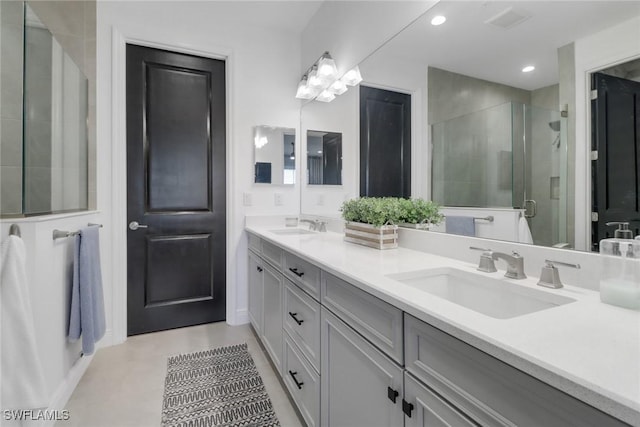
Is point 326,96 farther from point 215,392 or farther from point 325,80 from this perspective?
point 215,392

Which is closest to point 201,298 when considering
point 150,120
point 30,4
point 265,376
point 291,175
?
point 265,376

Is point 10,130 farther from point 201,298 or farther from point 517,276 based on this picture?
point 517,276

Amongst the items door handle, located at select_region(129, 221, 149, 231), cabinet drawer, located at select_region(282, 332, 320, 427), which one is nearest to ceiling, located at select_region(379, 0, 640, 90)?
cabinet drawer, located at select_region(282, 332, 320, 427)

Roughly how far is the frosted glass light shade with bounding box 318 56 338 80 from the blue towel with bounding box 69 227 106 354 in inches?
75.4

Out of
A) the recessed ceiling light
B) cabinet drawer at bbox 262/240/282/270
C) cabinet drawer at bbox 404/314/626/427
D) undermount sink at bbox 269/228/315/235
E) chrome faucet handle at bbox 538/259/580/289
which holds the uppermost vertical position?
the recessed ceiling light

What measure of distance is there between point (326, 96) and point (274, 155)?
69cm

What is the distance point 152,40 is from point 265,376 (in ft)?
8.43

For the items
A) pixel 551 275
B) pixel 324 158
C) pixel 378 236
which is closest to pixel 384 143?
pixel 378 236

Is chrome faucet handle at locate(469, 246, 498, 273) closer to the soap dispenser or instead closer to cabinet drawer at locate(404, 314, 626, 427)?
the soap dispenser

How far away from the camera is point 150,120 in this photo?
2.42m

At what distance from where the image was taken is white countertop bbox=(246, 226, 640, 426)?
1.37 feet

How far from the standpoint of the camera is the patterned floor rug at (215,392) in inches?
59.6

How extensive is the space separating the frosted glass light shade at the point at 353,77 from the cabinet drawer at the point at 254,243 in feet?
4.21

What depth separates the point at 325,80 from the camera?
2.42m
